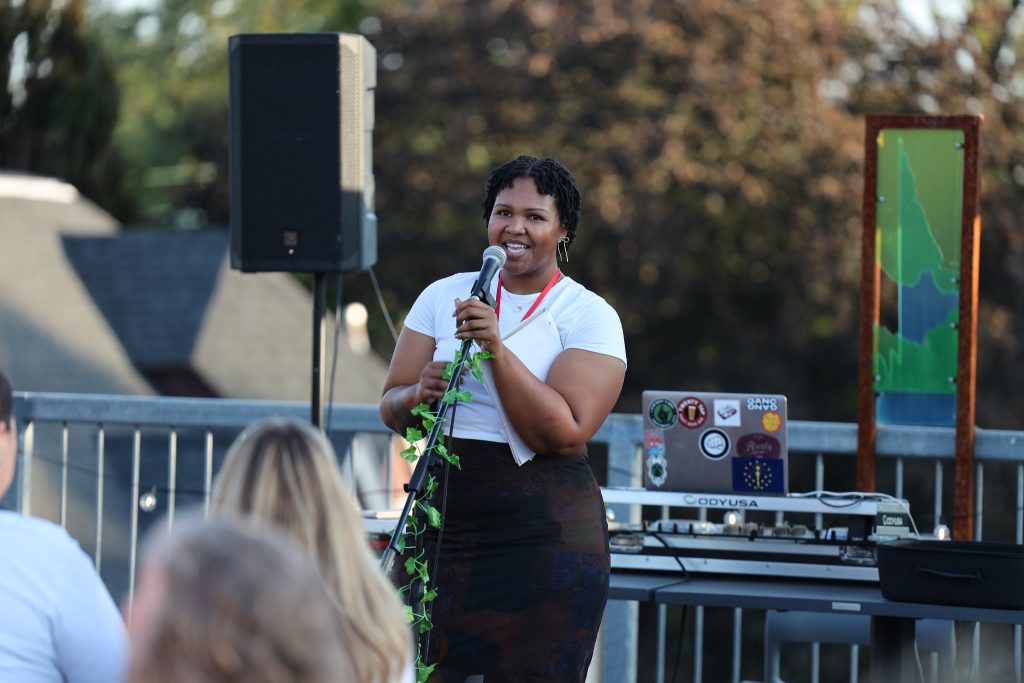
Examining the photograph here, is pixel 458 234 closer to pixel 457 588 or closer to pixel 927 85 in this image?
pixel 927 85

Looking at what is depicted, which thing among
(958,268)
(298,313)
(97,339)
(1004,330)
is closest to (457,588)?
(958,268)

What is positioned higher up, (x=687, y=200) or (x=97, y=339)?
(x=687, y=200)

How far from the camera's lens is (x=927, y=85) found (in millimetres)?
14352

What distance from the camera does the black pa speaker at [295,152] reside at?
16.0ft

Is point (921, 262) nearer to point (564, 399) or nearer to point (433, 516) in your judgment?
point (564, 399)

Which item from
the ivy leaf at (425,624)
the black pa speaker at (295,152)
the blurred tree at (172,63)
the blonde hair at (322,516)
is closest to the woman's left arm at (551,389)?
the ivy leaf at (425,624)

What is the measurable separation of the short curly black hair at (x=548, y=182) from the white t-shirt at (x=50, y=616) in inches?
56.0

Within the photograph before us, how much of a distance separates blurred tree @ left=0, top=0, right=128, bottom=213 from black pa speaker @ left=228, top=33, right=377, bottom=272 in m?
13.7

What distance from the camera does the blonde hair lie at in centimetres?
171

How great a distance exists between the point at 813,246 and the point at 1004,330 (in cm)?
212

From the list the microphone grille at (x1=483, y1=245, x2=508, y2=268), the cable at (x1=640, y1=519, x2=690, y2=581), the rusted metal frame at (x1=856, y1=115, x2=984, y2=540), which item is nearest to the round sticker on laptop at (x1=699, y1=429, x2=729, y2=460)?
the cable at (x1=640, y1=519, x2=690, y2=581)

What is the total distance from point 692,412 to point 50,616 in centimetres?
232

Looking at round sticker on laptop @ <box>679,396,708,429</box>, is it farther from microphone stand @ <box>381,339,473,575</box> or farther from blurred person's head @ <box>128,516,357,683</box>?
blurred person's head @ <box>128,516,357,683</box>

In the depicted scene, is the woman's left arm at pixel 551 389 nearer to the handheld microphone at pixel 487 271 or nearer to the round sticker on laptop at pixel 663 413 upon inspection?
the handheld microphone at pixel 487 271
